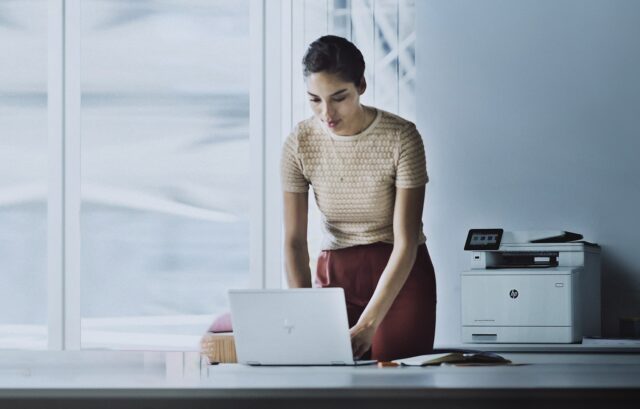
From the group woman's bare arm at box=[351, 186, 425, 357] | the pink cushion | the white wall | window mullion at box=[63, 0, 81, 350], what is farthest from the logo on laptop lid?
window mullion at box=[63, 0, 81, 350]

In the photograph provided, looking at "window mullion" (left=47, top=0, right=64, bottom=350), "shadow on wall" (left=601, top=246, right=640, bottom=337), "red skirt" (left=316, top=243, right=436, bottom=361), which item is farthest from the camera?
"window mullion" (left=47, top=0, right=64, bottom=350)

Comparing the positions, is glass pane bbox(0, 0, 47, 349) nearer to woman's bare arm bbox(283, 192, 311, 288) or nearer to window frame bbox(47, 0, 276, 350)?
window frame bbox(47, 0, 276, 350)

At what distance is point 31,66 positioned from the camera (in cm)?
518

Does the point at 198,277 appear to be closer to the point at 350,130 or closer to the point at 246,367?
the point at 350,130

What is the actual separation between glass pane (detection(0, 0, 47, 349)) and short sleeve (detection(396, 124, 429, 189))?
9.26 feet

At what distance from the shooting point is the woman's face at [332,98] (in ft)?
8.84

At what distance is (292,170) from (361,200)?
0.21 m

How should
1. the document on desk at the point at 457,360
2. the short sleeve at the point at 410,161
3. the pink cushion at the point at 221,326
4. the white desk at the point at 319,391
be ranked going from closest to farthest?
the white desk at the point at 319,391 → the document on desk at the point at 457,360 → the short sleeve at the point at 410,161 → the pink cushion at the point at 221,326

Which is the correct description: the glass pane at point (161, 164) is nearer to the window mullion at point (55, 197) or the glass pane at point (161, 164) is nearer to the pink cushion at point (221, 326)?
the window mullion at point (55, 197)

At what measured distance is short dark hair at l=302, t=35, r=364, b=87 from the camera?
2684mm

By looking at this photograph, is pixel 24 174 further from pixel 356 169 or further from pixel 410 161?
pixel 410 161

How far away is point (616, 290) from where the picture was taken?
183 inches

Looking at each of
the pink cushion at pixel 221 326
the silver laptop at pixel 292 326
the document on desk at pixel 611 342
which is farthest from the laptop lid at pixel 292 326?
the document on desk at pixel 611 342

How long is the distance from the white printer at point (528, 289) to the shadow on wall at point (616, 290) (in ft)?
0.88
